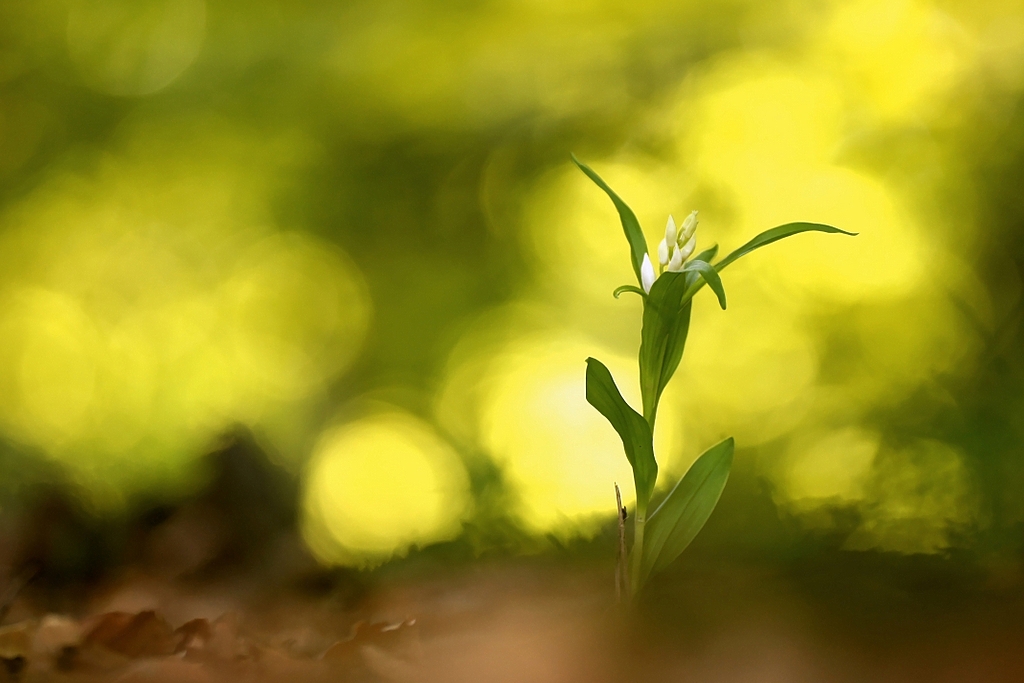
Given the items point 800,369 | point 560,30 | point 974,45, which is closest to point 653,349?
point 800,369

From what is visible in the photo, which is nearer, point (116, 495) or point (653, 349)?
point (653, 349)

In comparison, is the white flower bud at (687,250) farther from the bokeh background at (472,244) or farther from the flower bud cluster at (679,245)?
the bokeh background at (472,244)

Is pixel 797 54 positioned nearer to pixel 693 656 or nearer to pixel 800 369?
pixel 800 369

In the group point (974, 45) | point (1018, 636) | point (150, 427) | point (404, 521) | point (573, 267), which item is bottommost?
point (1018, 636)

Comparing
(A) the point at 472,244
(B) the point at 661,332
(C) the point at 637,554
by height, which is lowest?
(C) the point at 637,554

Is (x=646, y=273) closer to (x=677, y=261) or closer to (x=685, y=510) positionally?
(x=677, y=261)

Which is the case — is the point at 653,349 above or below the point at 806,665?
above

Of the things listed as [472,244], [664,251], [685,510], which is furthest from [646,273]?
[472,244]
